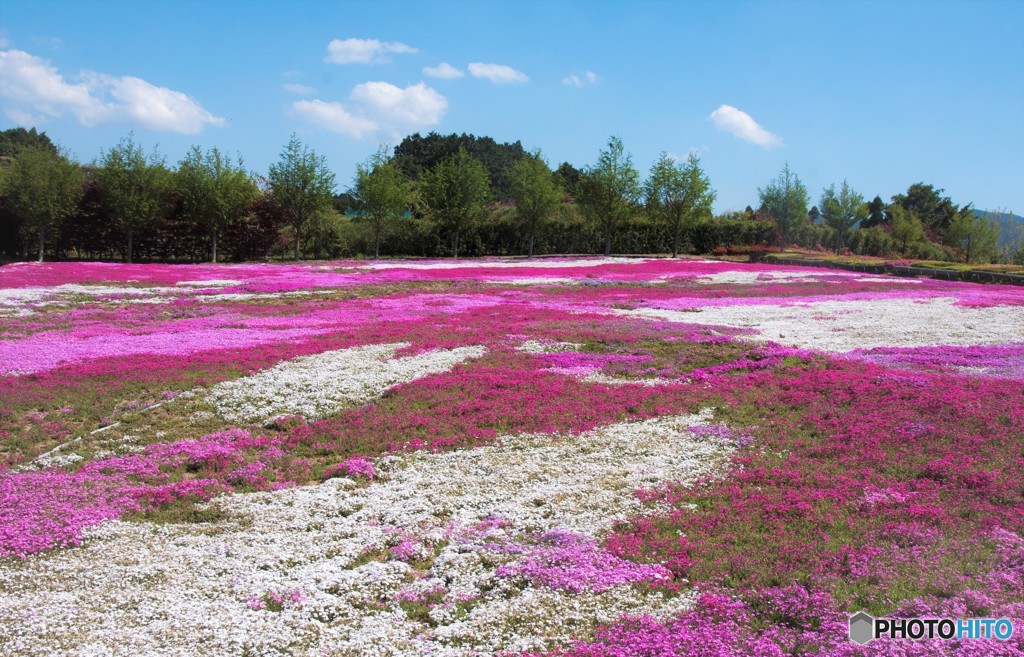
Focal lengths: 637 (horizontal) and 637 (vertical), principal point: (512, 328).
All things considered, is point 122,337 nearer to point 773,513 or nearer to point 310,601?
point 310,601

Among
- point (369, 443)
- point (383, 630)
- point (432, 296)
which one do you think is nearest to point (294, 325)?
point (432, 296)

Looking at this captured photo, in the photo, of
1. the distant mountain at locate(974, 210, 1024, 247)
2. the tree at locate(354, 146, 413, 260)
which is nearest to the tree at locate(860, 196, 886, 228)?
the distant mountain at locate(974, 210, 1024, 247)

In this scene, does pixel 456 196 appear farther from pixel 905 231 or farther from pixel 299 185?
pixel 905 231

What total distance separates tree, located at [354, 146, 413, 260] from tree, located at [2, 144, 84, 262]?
25251 mm

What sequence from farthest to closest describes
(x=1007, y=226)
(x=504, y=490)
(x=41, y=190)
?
(x=1007, y=226) → (x=41, y=190) → (x=504, y=490)

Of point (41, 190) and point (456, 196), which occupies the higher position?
point (456, 196)

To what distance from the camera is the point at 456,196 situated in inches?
2778

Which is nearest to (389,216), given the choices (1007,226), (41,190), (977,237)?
(41,190)

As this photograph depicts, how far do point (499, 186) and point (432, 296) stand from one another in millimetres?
89233

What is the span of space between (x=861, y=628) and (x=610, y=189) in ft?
217

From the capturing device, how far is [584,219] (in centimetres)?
7588

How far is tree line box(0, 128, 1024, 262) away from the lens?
191ft

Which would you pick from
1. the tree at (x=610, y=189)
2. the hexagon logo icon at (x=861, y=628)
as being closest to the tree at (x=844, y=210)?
the tree at (x=610, y=189)

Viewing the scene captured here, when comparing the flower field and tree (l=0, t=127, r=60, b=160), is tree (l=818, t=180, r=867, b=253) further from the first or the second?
tree (l=0, t=127, r=60, b=160)
